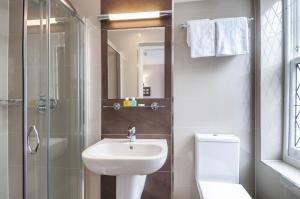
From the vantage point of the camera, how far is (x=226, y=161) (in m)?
1.60

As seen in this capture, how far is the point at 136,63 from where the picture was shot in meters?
1.75

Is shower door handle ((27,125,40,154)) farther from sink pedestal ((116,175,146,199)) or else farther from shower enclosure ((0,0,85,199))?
sink pedestal ((116,175,146,199))

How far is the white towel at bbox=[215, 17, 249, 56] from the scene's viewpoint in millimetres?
1618

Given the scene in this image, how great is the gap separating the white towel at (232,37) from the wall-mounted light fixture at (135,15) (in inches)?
19.5

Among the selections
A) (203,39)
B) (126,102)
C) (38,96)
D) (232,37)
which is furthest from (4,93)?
(232,37)

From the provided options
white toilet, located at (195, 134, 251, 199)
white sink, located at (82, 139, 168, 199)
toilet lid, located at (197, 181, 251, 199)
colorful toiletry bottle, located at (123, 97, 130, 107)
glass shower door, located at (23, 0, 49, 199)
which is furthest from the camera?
colorful toiletry bottle, located at (123, 97, 130, 107)

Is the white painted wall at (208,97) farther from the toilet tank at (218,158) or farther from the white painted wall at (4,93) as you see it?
the white painted wall at (4,93)

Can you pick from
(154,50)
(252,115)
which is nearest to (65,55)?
(154,50)

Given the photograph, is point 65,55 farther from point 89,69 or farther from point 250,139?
point 250,139

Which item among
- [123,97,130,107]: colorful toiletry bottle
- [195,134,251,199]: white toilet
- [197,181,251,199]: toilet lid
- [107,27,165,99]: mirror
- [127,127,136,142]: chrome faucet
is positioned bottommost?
[197,181,251,199]: toilet lid

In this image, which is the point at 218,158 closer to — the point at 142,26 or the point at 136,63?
the point at 136,63

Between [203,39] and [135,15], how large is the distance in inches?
25.6

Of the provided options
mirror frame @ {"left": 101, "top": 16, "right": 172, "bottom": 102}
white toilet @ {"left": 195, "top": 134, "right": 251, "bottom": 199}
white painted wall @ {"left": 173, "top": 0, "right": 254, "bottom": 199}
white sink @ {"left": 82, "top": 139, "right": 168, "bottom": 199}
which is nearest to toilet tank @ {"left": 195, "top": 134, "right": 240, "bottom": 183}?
white toilet @ {"left": 195, "top": 134, "right": 251, "bottom": 199}

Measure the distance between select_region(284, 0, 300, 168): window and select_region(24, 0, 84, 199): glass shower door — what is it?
1837 mm
